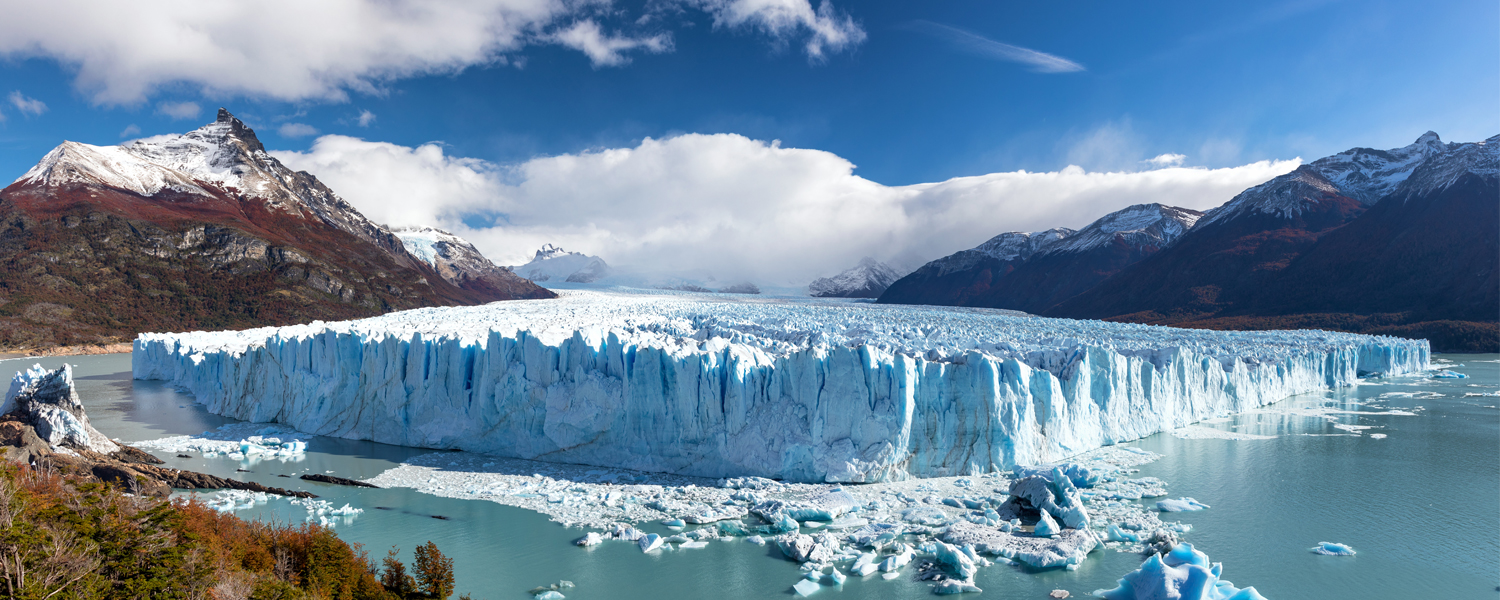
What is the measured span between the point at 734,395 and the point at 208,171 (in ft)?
289

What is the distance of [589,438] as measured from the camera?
14.6 metres

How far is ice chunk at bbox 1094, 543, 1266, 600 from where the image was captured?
7.21 metres

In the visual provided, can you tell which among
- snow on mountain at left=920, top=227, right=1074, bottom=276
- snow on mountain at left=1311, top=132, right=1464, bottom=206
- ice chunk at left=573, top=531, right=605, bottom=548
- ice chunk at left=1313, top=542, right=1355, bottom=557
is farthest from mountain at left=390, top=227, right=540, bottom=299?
snow on mountain at left=1311, top=132, right=1464, bottom=206

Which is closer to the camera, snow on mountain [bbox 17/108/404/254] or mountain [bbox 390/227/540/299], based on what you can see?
snow on mountain [bbox 17/108/404/254]

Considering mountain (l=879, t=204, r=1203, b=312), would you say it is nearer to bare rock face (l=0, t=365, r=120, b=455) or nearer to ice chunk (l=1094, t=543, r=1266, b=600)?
ice chunk (l=1094, t=543, r=1266, b=600)

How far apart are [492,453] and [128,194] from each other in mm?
69962

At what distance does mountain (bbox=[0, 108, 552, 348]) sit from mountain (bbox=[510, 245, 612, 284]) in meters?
38.0

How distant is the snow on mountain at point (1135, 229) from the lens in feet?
258

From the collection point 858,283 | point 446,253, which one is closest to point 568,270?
point 446,253

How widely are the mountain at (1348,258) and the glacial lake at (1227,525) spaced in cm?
3185

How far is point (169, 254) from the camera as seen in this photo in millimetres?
53406

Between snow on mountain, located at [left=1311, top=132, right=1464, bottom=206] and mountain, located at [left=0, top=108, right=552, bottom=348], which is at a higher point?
snow on mountain, located at [left=1311, top=132, right=1464, bottom=206]

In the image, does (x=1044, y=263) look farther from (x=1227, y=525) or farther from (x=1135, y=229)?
(x=1227, y=525)

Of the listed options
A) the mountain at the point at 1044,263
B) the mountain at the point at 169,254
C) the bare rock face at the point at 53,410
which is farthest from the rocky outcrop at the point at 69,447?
the mountain at the point at 1044,263
